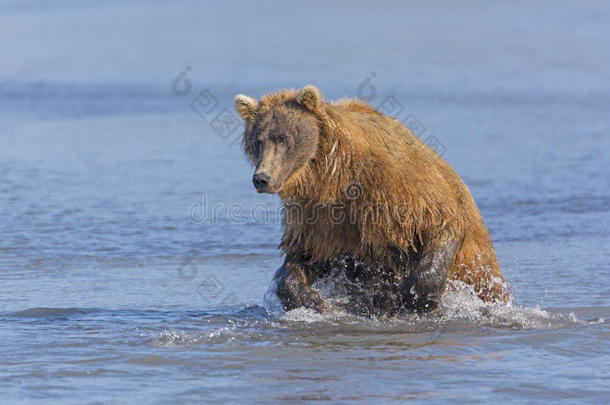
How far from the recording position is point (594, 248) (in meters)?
9.85

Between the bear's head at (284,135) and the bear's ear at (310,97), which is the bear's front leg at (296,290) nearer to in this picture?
the bear's head at (284,135)

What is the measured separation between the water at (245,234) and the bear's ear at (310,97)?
153cm

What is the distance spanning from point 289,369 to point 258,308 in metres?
2.03

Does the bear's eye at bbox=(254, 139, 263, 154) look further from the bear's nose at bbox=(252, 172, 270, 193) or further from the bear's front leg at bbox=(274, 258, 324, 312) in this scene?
the bear's front leg at bbox=(274, 258, 324, 312)

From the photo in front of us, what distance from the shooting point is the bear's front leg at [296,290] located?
7285 millimetres

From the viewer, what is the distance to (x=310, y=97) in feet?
22.5

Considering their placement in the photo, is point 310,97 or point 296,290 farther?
point 296,290

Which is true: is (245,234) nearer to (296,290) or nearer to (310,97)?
(296,290)

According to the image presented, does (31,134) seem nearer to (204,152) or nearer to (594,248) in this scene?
(204,152)
